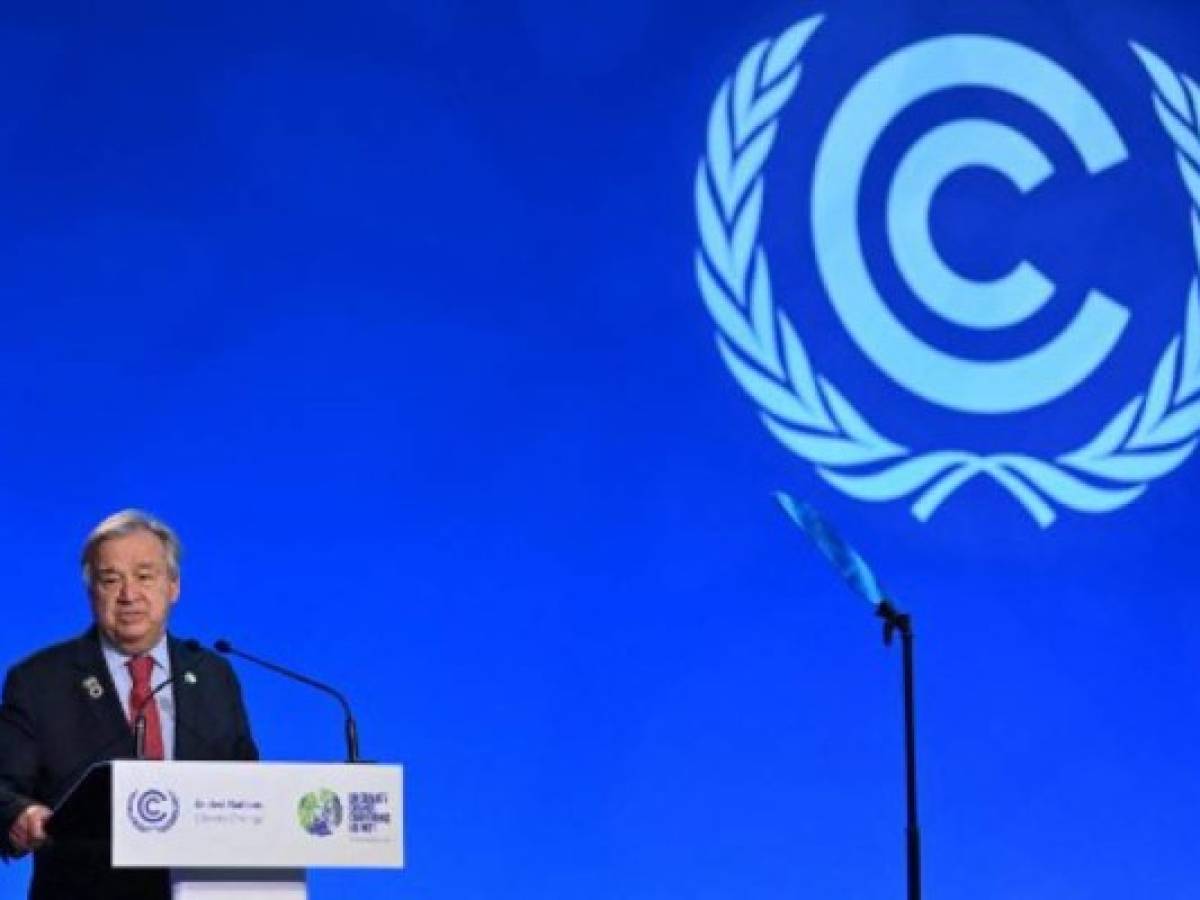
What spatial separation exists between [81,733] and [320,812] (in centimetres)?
72

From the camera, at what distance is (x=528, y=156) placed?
19.1 ft

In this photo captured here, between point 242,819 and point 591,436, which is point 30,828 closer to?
point 242,819

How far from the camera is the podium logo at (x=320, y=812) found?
352cm

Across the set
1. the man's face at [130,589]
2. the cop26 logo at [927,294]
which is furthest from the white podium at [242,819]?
the cop26 logo at [927,294]

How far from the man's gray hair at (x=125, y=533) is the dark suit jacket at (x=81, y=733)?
0.39ft

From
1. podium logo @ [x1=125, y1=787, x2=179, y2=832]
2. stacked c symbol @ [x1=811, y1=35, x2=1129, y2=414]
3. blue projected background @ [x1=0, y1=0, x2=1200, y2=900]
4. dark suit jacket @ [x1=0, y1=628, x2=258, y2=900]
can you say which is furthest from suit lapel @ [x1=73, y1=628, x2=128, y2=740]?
stacked c symbol @ [x1=811, y1=35, x2=1129, y2=414]

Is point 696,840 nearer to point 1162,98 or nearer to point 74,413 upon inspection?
point 74,413

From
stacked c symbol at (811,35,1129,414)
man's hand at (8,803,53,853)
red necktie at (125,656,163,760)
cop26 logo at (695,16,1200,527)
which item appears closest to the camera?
man's hand at (8,803,53,853)

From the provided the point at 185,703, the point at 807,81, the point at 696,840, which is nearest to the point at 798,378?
the point at 807,81

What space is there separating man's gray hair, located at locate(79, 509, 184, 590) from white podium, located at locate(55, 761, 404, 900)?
2.20 feet

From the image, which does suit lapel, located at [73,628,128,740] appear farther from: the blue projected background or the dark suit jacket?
the blue projected background

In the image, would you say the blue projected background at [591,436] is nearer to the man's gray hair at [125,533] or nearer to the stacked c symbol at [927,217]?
the stacked c symbol at [927,217]

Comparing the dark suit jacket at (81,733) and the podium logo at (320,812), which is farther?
the dark suit jacket at (81,733)

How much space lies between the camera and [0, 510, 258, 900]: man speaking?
13.1ft
